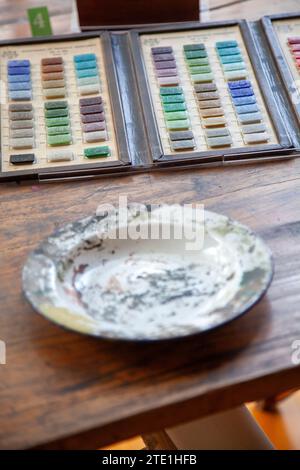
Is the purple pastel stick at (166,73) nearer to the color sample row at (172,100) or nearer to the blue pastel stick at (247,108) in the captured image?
the color sample row at (172,100)

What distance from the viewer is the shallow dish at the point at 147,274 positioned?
0.73 metres

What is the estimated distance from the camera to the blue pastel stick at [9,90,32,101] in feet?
3.68

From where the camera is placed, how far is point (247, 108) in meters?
1.10

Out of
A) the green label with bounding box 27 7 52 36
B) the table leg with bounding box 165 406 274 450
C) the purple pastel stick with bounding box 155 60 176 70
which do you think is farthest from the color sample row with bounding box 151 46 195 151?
the table leg with bounding box 165 406 274 450

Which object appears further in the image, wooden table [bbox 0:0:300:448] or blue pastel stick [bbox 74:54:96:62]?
blue pastel stick [bbox 74:54:96:62]

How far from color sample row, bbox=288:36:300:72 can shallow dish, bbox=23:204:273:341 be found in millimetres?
460

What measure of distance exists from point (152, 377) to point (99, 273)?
160 mm

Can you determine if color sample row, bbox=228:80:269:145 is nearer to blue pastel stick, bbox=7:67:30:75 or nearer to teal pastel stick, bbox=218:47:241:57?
teal pastel stick, bbox=218:47:241:57

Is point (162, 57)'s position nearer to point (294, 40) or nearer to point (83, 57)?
point (83, 57)

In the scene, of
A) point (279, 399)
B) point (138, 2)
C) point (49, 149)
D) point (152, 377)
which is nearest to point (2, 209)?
point (49, 149)

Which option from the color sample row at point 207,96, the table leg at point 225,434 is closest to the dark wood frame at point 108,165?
the color sample row at point 207,96

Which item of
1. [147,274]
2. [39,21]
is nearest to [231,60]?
[39,21]

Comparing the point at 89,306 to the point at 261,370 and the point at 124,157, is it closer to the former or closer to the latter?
the point at 261,370
